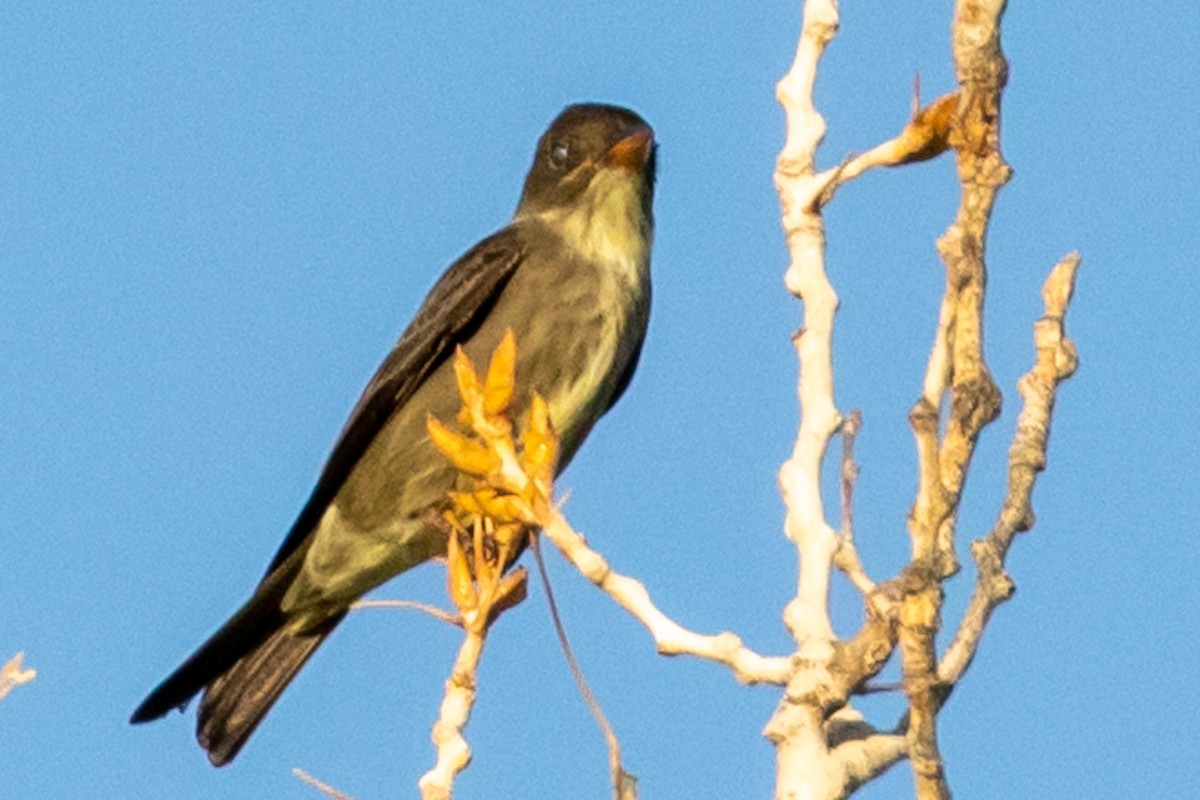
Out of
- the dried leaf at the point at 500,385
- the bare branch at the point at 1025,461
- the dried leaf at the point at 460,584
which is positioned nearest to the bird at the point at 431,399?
the dried leaf at the point at 460,584

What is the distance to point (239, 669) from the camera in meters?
8.70

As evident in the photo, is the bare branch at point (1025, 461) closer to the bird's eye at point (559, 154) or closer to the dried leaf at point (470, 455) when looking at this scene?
the dried leaf at point (470, 455)

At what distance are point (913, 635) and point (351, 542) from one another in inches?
206

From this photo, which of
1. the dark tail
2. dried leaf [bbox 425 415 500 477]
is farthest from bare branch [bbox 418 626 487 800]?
the dark tail

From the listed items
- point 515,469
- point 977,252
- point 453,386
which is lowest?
point 515,469

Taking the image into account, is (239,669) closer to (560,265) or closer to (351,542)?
(351,542)

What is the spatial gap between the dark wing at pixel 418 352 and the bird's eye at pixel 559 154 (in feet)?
1.79

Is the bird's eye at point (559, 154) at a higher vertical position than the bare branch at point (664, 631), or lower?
higher

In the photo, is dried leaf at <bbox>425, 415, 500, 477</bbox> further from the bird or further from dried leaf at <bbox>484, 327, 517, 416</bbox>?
the bird

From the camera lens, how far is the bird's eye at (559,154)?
30.7 feet

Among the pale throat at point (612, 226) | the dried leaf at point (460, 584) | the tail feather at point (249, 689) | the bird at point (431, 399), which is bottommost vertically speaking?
the dried leaf at point (460, 584)

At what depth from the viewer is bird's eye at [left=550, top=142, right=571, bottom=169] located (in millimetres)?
9367

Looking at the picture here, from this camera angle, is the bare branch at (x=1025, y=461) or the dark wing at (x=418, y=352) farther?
the dark wing at (x=418, y=352)

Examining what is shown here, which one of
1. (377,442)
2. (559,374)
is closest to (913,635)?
(559,374)
